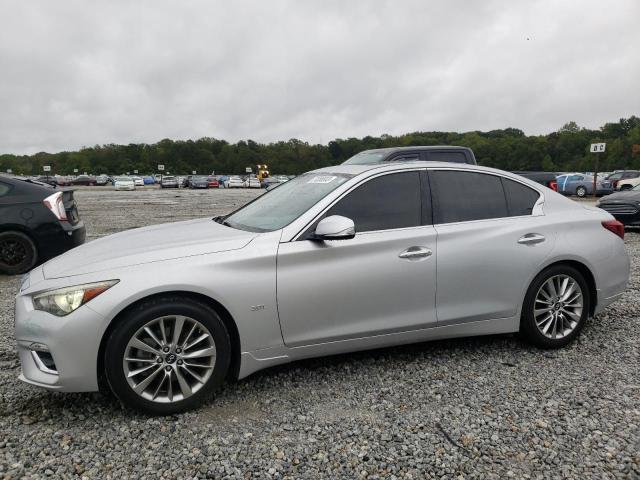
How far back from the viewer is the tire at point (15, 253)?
6.82 m

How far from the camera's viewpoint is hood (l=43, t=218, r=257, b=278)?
302 cm

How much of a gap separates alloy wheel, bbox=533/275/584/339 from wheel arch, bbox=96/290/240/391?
2.34 m

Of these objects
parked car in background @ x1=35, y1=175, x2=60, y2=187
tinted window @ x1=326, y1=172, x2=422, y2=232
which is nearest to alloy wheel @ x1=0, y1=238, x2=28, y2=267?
parked car in background @ x1=35, y1=175, x2=60, y2=187

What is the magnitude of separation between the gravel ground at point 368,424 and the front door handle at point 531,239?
0.88 meters

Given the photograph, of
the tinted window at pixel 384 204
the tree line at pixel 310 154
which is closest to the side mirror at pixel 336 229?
the tinted window at pixel 384 204

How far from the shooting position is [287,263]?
3172 millimetres

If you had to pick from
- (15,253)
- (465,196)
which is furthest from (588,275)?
(15,253)

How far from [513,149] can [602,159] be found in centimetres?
1988

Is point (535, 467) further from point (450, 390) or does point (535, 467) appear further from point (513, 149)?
point (513, 149)

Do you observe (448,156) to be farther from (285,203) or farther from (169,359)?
Answer: (169,359)

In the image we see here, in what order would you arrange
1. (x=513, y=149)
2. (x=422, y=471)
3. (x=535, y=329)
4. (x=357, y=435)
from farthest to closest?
(x=513, y=149), (x=535, y=329), (x=357, y=435), (x=422, y=471)

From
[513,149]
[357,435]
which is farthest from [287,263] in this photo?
[513,149]

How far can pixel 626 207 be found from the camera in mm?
12109

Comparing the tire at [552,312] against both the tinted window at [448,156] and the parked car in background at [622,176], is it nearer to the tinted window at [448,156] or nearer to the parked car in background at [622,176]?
the tinted window at [448,156]
